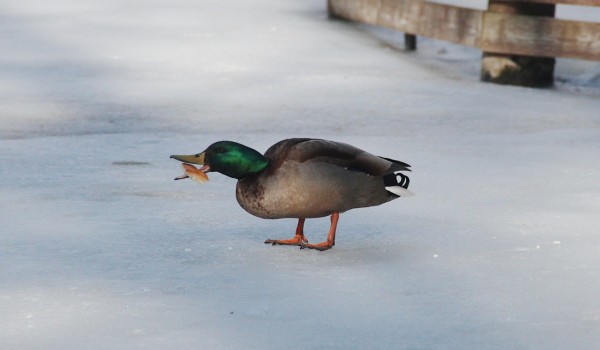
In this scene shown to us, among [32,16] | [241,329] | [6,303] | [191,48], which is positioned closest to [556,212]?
[241,329]

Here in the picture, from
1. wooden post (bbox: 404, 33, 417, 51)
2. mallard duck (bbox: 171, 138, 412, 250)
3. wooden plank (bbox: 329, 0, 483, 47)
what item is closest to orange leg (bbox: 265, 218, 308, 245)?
mallard duck (bbox: 171, 138, 412, 250)

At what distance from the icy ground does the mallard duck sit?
0.74 feet

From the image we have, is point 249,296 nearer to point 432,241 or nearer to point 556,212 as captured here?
point 432,241

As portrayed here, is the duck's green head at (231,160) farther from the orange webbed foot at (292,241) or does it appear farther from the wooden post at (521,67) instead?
the wooden post at (521,67)

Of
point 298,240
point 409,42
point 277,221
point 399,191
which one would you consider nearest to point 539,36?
point 409,42

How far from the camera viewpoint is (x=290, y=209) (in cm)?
447

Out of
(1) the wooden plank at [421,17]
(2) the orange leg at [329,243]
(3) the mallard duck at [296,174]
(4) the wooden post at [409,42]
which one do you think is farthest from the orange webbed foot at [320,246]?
(4) the wooden post at [409,42]

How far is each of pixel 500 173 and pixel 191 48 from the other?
456 centimetres

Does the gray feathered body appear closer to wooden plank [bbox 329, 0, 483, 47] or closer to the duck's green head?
the duck's green head

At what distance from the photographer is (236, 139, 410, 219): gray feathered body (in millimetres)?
4457

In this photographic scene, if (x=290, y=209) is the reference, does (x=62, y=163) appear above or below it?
below

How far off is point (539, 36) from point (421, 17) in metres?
1.31

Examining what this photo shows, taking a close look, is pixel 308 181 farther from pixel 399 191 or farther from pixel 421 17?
pixel 421 17

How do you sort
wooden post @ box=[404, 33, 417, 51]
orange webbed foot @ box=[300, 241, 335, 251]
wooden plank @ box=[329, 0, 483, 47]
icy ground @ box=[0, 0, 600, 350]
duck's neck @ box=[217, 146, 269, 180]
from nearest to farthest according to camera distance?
icy ground @ box=[0, 0, 600, 350] < duck's neck @ box=[217, 146, 269, 180] < orange webbed foot @ box=[300, 241, 335, 251] < wooden plank @ box=[329, 0, 483, 47] < wooden post @ box=[404, 33, 417, 51]
